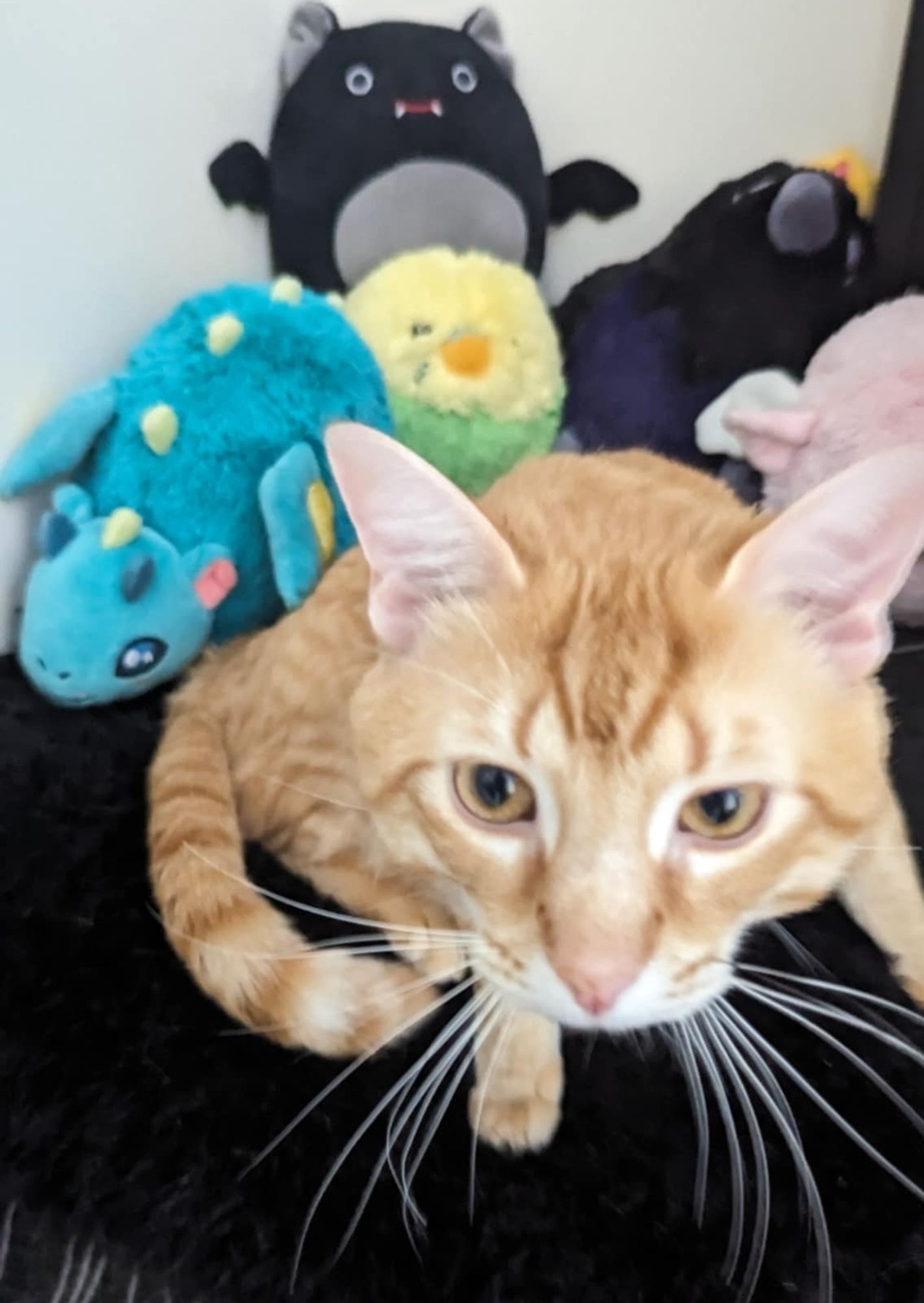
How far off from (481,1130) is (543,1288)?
0.43 ft

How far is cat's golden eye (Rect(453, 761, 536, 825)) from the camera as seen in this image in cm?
87

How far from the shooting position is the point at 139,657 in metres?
1.36

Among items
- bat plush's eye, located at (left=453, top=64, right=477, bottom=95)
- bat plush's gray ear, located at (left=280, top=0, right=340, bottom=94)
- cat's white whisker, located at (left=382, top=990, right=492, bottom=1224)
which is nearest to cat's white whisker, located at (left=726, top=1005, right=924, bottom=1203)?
cat's white whisker, located at (left=382, top=990, right=492, bottom=1224)

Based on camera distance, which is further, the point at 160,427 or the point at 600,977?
the point at 160,427

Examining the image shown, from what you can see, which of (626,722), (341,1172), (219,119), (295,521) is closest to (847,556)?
(626,722)

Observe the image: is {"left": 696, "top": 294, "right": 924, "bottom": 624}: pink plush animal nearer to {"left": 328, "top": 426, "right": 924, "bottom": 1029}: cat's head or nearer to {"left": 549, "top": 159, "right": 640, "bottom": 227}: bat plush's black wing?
{"left": 549, "top": 159, "right": 640, "bottom": 227}: bat plush's black wing

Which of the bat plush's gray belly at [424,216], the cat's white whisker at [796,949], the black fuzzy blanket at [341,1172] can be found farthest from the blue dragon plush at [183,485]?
the cat's white whisker at [796,949]

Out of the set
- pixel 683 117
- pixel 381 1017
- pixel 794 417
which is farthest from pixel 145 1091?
pixel 683 117

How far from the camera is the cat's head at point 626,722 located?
0.81 m

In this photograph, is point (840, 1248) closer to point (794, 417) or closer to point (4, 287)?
point (794, 417)

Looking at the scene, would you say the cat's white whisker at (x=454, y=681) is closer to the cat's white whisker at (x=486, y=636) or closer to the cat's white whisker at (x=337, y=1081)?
the cat's white whisker at (x=486, y=636)

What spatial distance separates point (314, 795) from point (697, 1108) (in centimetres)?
45

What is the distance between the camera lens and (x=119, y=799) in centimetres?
126

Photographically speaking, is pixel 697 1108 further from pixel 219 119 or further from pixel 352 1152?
pixel 219 119
